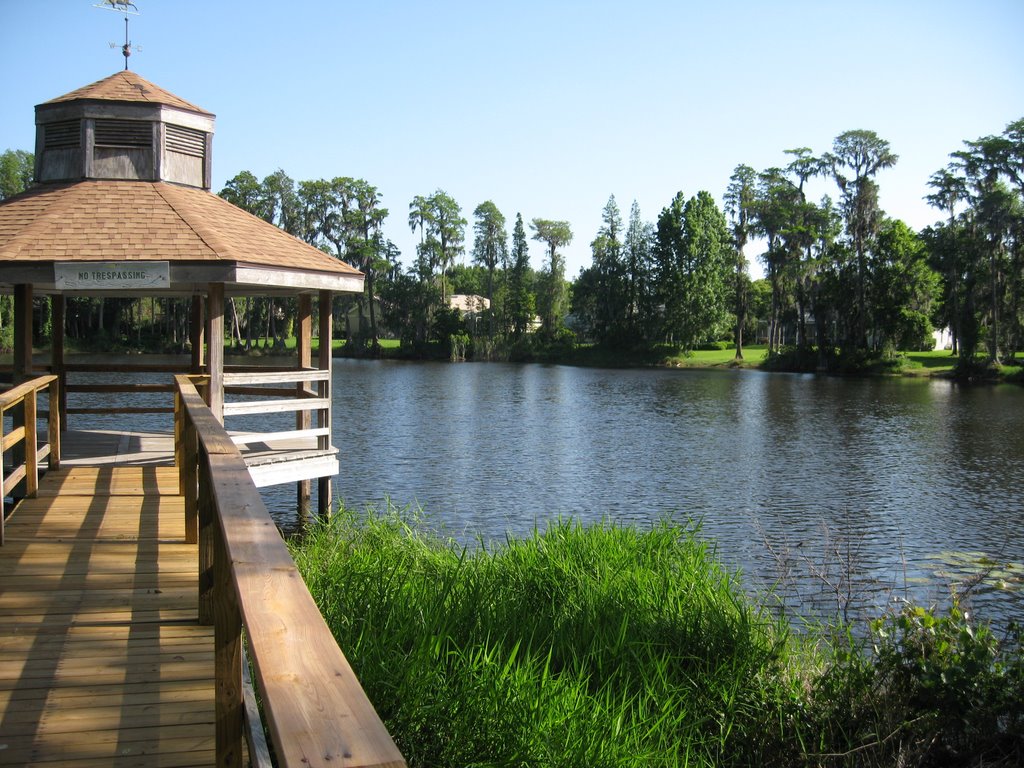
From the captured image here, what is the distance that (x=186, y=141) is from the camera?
47.9 ft

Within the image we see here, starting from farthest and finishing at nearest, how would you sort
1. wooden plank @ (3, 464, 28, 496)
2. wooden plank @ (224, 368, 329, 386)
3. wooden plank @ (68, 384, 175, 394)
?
1. wooden plank @ (68, 384, 175, 394)
2. wooden plank @ (224, 368, 329, 386)
3. wooden plank @ (3, 464, 28, 496)

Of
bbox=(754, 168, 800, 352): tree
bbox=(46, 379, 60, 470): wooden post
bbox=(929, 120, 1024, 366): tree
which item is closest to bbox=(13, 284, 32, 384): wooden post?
bbox=(46, 379, 60, 470): wooden post

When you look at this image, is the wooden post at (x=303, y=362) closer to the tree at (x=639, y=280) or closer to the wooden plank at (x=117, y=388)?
the wooden plank at (x=117, y=388)

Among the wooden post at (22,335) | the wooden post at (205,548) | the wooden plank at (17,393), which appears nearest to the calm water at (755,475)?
the wooden post at (205,548)

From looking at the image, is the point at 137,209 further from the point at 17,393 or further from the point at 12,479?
the point at 17,393

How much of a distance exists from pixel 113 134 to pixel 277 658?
552 inches

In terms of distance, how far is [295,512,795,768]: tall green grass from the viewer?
496 centimetres

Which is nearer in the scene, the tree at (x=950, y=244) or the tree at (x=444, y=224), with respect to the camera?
the tree at (x=950, y=244)

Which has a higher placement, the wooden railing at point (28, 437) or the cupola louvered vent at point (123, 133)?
the cupola louvered vent at point (123, 133)

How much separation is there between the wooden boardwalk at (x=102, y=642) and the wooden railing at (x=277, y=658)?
0.97 m

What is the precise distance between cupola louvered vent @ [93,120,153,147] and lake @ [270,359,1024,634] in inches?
252

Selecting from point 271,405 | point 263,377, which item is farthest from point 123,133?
point 271,405

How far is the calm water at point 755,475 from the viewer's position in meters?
13.0

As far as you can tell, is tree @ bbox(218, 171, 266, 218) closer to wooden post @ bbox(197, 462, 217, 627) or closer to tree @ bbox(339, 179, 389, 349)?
tree @ bbox(339, 179, 389, 349)
